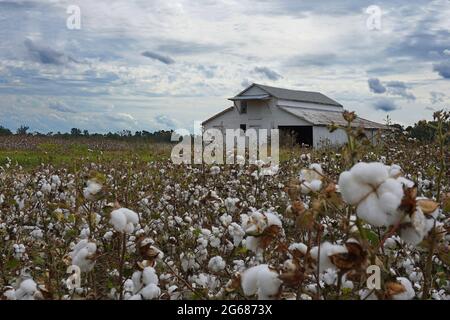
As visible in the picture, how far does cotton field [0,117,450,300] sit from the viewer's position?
1.37 metres

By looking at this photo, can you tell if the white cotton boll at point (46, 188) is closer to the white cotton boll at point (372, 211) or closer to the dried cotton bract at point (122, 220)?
the dried cotton bract at point (122, 220)

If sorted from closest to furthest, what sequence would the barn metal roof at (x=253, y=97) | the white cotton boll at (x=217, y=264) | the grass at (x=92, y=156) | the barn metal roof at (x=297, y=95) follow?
1. the white cotton boll at (x=217, y=264)
2. the grass at (x=92, y=156)
3. the barn metal roof at (x=253, y=97)
4. the barn metal roof at (x=297, y=95)

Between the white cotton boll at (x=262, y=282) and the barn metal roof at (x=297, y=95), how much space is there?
132ft

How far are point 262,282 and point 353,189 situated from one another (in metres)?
0.35

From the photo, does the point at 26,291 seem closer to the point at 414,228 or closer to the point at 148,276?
the point at 148,276

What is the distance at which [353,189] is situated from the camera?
1336 mm

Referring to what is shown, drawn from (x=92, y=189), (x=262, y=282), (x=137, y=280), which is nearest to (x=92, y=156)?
(x=92, y=189)

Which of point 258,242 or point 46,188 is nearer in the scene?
point 258,242

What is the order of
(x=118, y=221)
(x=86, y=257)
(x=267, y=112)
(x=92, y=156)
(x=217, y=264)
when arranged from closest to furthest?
(x=118, y=221)
(x=86, y=257)
(x=217, y=264)
(x=92, y=156)
(x=267, y=112)

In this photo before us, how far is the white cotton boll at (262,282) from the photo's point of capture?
58.4 inches

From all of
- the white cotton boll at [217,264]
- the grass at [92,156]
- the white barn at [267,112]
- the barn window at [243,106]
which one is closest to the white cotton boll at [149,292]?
the white cotton boll at [217,264]

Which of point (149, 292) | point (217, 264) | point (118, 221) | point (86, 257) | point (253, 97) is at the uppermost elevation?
point (253, 97)
